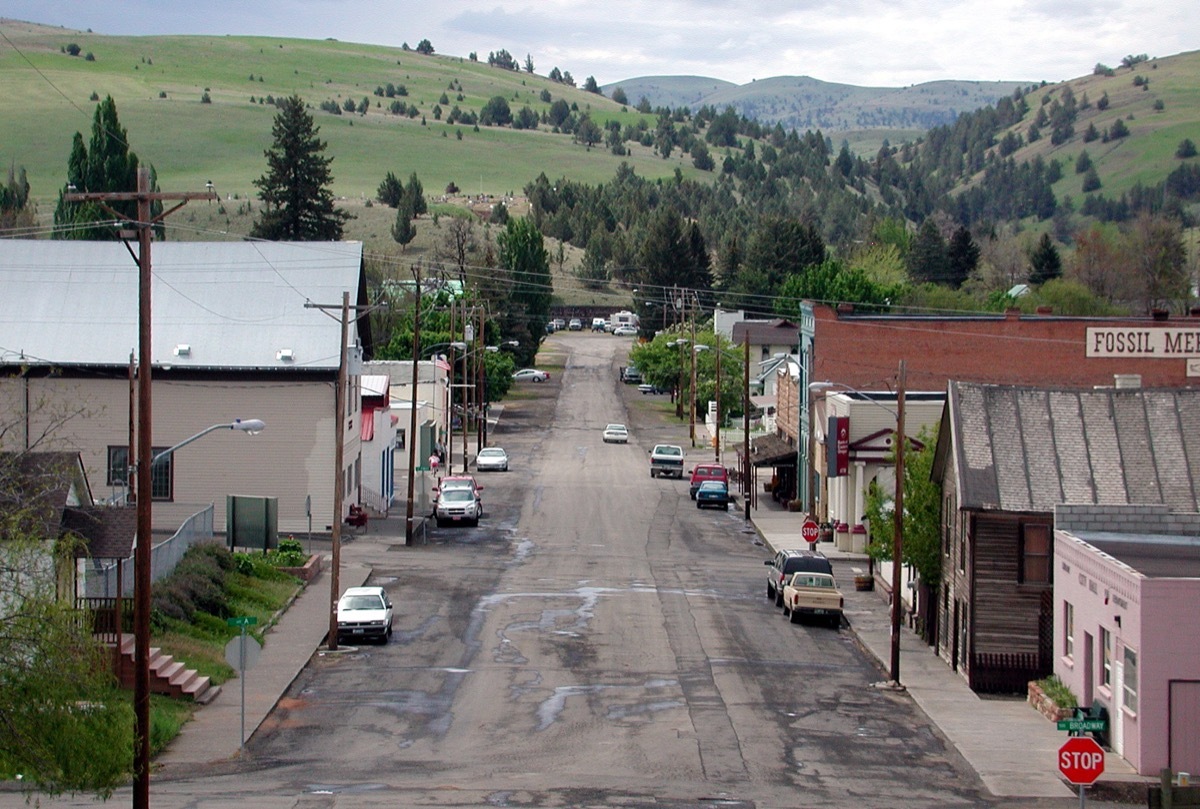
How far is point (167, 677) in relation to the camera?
2900cm

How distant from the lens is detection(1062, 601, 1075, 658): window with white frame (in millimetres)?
30094

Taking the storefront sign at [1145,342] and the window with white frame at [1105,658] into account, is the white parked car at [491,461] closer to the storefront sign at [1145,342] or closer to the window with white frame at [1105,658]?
the storefront sign at [1145,342]

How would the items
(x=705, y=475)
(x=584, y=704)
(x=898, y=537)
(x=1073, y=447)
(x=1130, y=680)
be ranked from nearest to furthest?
(x=1130, y=680) < (x=584, y=704) < (x=1073, y=447) < (x=898, y=537) < (x=705, y=475)

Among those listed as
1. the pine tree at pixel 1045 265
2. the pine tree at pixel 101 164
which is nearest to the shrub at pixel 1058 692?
the pine tree at pixel 101 164

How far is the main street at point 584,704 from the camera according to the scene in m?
23.5

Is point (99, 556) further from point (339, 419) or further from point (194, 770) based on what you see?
point (339, 419)

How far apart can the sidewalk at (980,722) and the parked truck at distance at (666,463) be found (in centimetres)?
3466

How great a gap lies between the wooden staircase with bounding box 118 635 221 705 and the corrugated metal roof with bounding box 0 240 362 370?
24.1 m

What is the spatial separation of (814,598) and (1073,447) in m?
8.34

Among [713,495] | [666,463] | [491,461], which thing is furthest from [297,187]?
[713,495]

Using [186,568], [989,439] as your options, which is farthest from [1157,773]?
[186,568]

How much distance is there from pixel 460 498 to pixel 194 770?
3541cm

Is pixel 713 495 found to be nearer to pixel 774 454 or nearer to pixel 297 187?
pixel 774 454

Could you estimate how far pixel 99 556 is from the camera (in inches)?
1150
